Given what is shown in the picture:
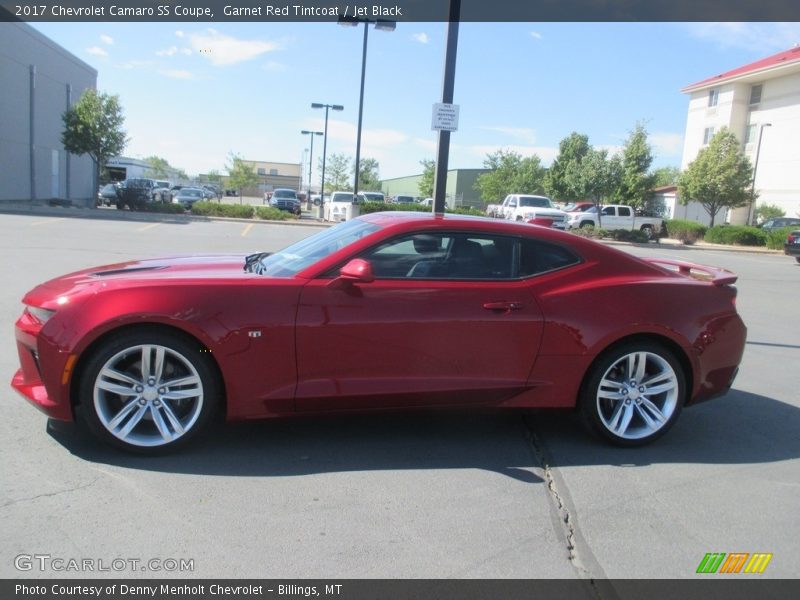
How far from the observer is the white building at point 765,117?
4412 cm

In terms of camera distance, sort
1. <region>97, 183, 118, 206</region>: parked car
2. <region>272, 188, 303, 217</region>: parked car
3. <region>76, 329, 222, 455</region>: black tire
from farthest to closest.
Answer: <region>272, 188, 303, 217</region>: parked car < <region>97, 183, 118, 206</region>: parked car < <region>76, 329, 222, 455</region>: black tire

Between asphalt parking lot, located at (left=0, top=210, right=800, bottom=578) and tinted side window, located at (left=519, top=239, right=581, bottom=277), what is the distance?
1.19 meters

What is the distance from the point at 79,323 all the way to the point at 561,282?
9.72 ft

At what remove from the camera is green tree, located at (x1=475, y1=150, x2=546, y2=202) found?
57.5 metres

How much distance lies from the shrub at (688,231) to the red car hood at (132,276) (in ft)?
115

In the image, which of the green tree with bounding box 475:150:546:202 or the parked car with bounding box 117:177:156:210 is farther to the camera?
the green tree with bounding box 475:150:546:202

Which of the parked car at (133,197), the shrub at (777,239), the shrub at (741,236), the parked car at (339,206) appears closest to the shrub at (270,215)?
the parked car at (339,206)

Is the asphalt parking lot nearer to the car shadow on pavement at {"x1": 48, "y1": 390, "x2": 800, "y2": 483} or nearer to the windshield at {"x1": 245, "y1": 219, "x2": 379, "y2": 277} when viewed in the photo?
the car shadow on pavement at {"x1": 48, "y1": 390, "x2": 800, "y2": 483}

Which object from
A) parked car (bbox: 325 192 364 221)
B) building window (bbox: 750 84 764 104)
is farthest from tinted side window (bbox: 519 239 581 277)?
building window (bbox: 750 84 764 104)

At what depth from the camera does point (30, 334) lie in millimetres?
3756

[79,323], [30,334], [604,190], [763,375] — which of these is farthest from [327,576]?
[604,190]

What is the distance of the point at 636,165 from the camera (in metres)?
39.3

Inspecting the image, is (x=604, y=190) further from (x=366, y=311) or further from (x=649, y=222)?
(x=366, y=311)

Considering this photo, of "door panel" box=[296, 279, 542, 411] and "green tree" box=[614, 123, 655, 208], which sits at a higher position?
"green tree" box=[614, 123, 655, 208]
